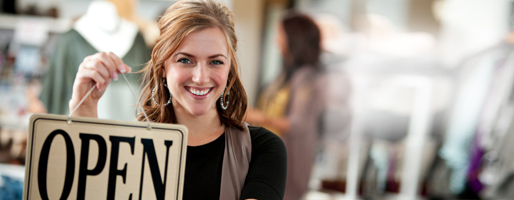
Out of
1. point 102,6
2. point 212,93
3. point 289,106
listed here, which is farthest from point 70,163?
point 289,106

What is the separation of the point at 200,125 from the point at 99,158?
0.14m

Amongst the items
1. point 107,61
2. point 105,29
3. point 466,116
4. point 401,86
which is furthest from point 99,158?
point 466,116

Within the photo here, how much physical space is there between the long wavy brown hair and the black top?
43 mm

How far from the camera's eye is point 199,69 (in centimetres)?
52

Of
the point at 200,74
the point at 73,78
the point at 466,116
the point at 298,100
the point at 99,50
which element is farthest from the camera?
the point at 466,116

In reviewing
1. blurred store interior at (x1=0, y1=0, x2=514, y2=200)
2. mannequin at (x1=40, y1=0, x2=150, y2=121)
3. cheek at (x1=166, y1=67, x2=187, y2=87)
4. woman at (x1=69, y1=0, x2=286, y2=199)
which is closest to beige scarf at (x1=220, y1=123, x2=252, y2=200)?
woman at (x1=69, y1=0, x2=286, y2=199)

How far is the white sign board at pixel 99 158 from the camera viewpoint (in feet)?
1.72

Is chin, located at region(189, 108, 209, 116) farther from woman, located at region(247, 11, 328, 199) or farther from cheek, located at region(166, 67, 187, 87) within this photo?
woman, located at region(247, 11, 328, 199)

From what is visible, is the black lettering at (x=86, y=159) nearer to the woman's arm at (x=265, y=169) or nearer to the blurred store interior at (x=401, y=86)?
the woman's arm at (x=265, y=169)

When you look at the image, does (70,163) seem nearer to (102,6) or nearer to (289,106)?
(102,6)

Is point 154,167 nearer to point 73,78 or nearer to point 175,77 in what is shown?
point 175,77

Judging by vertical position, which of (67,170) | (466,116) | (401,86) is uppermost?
(67,170)

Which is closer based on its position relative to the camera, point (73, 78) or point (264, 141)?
point (264, 141)

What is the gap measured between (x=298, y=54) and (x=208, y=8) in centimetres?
203
